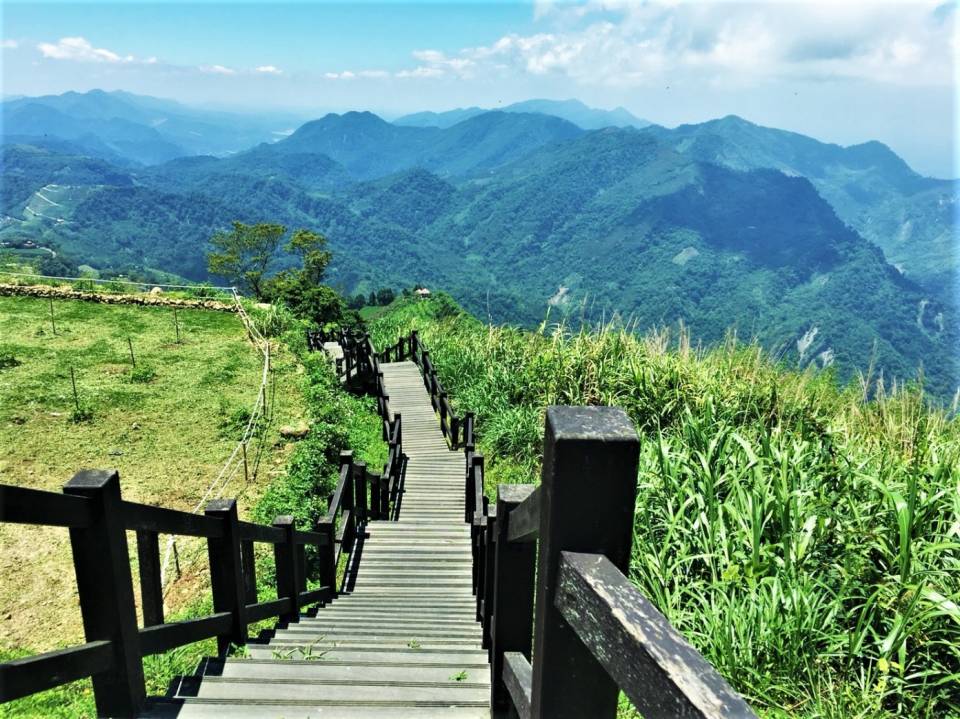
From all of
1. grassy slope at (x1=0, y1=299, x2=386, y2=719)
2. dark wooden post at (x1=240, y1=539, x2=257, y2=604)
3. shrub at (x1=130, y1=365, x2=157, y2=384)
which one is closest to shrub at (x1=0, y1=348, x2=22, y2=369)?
grassy slope at (x1=0, y1=299, x2=386, y2=719)

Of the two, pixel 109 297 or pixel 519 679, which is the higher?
pixel 519 679

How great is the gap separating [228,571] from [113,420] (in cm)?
1067

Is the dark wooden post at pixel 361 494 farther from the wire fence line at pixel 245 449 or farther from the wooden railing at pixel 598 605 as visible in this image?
the wooden railing at pixel 598 605

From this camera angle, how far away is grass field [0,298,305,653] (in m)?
6.71

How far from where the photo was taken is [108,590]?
1.89 metres

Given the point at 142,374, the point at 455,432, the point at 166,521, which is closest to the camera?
the point at 166,521

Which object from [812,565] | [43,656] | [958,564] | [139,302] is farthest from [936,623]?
[139,302]

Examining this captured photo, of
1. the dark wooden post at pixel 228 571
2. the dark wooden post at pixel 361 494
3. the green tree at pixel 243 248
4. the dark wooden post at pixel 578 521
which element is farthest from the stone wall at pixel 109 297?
the green tree at pixel 243 248

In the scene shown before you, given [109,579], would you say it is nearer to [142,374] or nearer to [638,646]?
[638,646]

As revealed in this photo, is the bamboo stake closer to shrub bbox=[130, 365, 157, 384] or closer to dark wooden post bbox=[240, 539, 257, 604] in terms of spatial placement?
shrub bbox=[130, 365, 157, 384]

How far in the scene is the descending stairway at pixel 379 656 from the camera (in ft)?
7.97

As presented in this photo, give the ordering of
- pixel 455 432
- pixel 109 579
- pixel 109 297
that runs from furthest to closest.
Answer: pixel 109 297 < pixel 455 432 < pixel 109 579

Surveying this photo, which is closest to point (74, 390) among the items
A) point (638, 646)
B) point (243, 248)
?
point (638, 646)

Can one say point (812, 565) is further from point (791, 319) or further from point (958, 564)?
point (791, 319)
